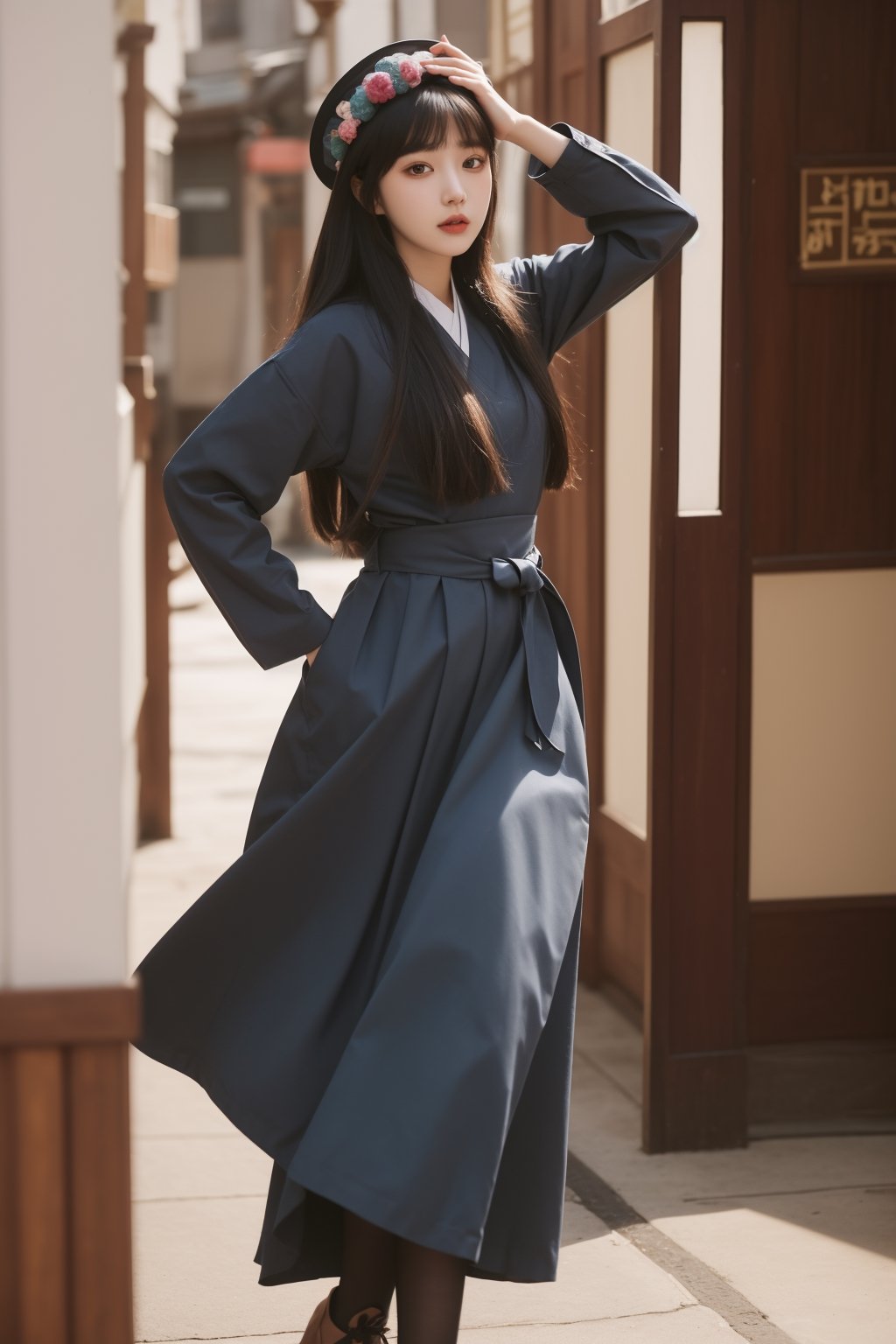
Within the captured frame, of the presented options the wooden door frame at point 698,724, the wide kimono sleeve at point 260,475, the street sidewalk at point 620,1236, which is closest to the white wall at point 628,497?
the wooden door frame at point 698,724

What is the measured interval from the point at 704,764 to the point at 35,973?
6.19 ft

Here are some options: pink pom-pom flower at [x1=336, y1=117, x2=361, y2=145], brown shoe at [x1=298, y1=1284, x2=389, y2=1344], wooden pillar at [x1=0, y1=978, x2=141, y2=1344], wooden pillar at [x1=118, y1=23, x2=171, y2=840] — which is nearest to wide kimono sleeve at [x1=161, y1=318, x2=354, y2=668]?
pink pom-pom flower at [x1=336, y1=117, x2=361, y2=145]

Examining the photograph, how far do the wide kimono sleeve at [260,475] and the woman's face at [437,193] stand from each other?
0.63ft

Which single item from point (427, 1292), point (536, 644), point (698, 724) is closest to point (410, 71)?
point (536, 644)

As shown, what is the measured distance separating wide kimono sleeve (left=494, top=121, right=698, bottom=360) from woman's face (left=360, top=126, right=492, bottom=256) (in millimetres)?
246

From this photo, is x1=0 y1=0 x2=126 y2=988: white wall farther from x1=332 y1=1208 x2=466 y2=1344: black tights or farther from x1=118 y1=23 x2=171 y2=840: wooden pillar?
x1=118 y1=23 x2=171 y2=840: wooden pillar

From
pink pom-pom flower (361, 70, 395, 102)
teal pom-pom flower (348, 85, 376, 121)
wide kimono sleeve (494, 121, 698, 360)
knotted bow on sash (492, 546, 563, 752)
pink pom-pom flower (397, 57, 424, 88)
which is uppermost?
pink pom-pom flower (397, 57, 424, 88)

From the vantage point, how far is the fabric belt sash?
256 cm

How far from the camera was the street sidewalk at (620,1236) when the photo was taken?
2881mm

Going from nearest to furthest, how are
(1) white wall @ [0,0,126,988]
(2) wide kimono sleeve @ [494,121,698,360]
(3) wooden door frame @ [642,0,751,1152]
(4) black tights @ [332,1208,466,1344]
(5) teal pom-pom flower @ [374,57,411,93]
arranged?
(1) white wall @ [0,0,126,988]
(4) black tights @ [332,1208,466,1344]
(5) teal pom-pom flower @ [374,57,411,93]
(2) wide kimono sleeve @ [494,121,698,360]
(3) wooden door frame @ [642,0,751,1152]

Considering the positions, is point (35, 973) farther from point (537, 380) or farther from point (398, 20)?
point (398, 20)

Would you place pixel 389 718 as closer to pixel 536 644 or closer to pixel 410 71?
pixel 536 644

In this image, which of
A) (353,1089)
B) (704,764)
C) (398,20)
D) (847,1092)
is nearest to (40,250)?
(353,1089)

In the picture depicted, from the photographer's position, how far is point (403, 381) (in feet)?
8.11
